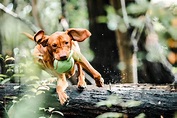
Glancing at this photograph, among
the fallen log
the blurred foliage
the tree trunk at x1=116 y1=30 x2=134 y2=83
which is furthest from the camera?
the tree trunk at x1=116 y1=30 x2=134 y2=83

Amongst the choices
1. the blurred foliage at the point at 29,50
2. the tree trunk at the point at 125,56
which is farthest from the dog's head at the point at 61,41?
the tree trunk at the point at 125,56

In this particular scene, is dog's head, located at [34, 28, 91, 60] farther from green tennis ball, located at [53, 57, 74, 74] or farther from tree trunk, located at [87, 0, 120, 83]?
tree trunk, located at [87, 0, 120, 83]

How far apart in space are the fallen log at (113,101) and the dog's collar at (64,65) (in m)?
0.07

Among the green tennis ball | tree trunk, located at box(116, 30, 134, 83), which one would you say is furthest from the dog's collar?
tree trunk, located at box(116, 30, 134, 83)

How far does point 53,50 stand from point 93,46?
0.71 metres

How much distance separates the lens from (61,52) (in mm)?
1156

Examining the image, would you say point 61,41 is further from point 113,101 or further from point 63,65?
point 113,101

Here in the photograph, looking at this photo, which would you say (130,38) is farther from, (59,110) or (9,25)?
(9,25)

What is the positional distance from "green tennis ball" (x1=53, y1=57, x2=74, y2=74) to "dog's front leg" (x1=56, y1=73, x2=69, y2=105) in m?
0.03

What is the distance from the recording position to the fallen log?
3.58 feet

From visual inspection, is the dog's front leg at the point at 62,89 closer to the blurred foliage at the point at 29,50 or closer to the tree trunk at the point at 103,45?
the blurred foliage at the point at 29,50

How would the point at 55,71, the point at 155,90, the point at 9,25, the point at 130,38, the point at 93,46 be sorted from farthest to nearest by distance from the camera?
the point at 9,25, the point at 93,46, the point at 130,38, the point at 55,71, the point at 155,90

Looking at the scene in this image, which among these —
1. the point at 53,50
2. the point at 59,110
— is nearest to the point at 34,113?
the point at 59,110

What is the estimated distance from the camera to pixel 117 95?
115 cm
